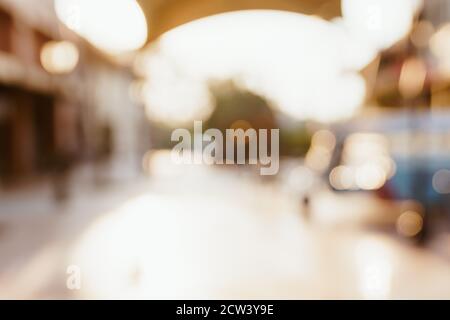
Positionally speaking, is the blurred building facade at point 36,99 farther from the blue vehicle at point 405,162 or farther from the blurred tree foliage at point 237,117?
the blue vehicle at point 405,162

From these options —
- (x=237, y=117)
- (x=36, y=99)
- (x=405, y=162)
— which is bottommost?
(x=405, y=162)

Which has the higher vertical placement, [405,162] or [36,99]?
[36,99]

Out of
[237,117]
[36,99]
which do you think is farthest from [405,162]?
[237,117]

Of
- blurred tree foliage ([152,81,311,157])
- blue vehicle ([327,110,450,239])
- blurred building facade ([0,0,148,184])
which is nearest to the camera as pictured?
blue vehicle ([327,110,450,239])

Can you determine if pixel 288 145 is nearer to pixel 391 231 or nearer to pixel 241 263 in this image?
pixel 391 231

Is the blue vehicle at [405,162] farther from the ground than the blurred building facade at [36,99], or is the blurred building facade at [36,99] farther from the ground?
the blurred building facade at [36,99]

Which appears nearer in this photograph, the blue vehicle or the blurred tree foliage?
the blue vehicle

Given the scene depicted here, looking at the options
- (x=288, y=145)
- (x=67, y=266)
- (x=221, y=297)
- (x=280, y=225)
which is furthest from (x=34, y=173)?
(x=221, y=297)

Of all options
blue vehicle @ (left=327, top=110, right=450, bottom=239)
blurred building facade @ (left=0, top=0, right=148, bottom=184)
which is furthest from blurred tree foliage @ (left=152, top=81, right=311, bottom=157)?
blue vehicle @ (left=327, top=110, right=450, bottom=239)

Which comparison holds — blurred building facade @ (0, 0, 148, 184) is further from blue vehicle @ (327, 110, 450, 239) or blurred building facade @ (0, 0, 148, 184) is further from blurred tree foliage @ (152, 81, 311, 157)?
blue vehicle @ (327, 110, 450, 239)

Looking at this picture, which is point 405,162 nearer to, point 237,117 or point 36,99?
point 36,99

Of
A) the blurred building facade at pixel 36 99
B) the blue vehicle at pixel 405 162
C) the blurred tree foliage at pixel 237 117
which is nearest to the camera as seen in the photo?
the blue vehicle at pixel 405 162

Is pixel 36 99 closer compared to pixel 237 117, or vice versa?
pixel 36 99

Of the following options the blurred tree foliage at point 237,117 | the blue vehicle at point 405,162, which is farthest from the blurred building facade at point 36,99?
the blue vehicle at point 405,162
